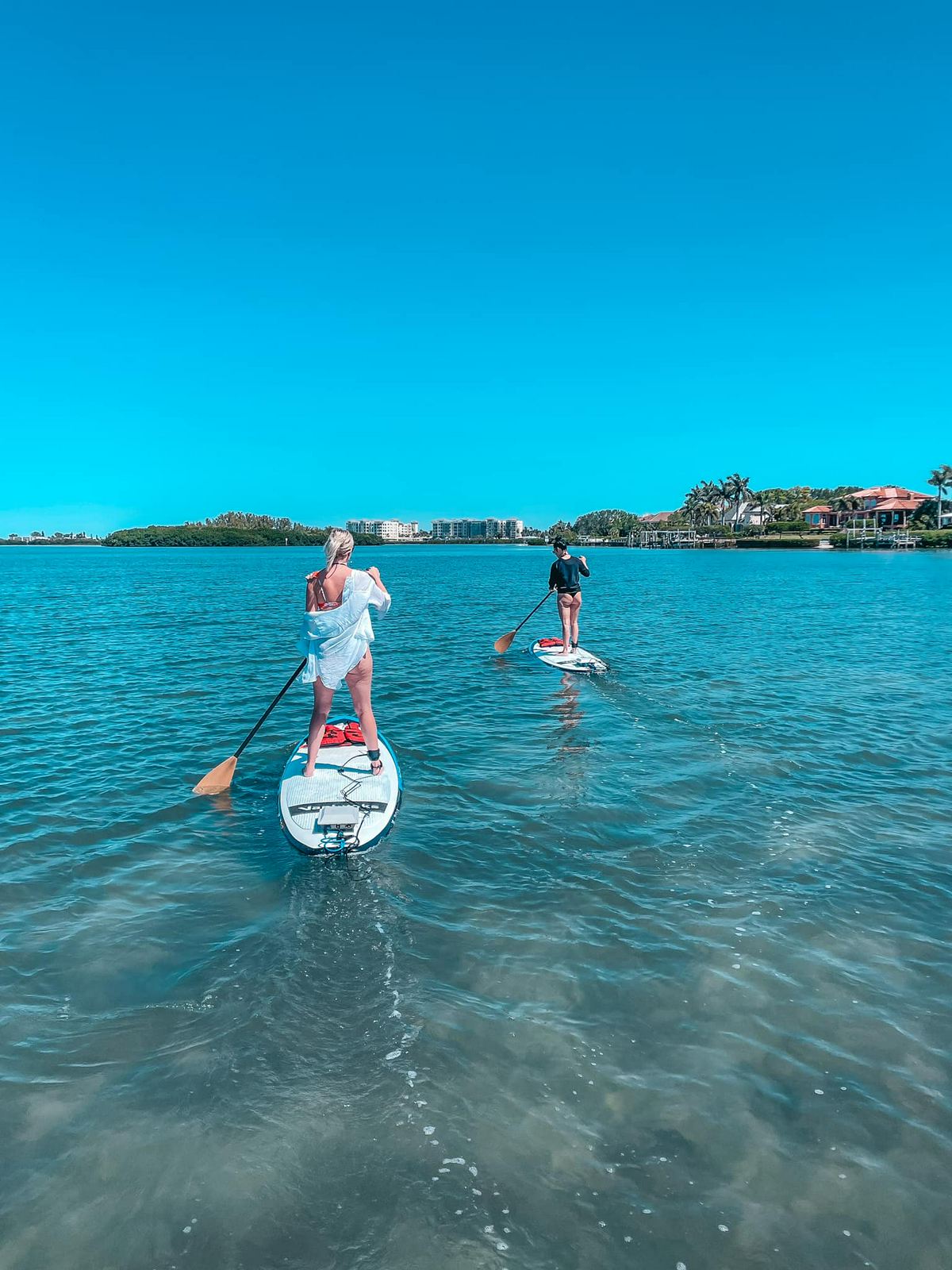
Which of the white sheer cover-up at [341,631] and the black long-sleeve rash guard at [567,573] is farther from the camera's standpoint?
the black long-sleeve rash guard at [567,573]

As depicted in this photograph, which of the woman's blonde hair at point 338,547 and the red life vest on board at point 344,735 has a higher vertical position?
the woman's blonde hair at point 338,547

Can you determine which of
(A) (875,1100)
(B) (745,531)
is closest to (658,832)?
(A) (875,1100)

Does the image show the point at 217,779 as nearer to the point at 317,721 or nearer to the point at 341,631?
the point at 317,721

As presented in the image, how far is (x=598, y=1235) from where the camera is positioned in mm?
3975

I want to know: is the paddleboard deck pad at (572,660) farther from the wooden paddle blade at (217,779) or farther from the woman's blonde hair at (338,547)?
the woman's blonde hair at (338,547)

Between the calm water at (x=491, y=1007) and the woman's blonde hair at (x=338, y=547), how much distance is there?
363 centimetres

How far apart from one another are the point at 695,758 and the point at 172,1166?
388 inches

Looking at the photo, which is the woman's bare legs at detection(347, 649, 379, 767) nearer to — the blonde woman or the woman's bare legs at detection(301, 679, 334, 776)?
the blonde woman

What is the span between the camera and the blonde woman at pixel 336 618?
836cm

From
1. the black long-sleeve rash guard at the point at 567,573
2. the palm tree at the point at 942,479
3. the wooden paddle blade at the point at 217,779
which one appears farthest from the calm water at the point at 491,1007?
the palm tree at the point at 942,479

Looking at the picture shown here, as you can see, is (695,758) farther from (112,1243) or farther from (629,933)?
(112,1243)

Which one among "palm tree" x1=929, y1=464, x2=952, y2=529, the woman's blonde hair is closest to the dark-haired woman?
the woman's blonde hair

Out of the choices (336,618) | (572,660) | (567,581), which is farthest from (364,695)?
(572,660)

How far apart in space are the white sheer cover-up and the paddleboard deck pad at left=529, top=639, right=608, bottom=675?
12222mm
